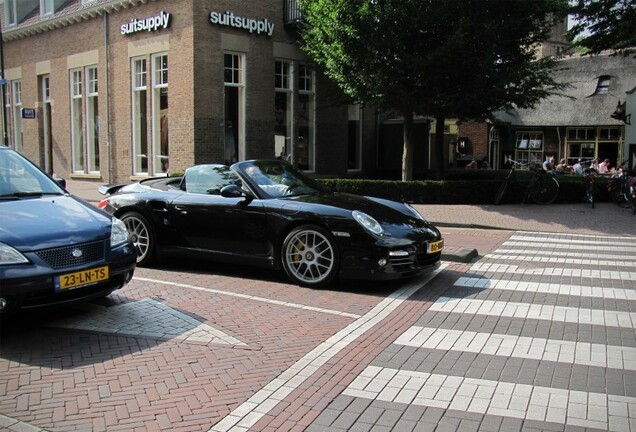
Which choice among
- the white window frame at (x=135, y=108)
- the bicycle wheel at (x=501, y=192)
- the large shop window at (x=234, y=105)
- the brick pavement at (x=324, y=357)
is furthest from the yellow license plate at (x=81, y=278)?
the white window frame at (x=135, y=108)

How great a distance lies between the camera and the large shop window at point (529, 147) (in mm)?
39656

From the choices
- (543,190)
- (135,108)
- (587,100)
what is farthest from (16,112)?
(587,100)

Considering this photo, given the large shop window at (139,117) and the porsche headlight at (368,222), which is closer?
the porsche headlight at (368,222)

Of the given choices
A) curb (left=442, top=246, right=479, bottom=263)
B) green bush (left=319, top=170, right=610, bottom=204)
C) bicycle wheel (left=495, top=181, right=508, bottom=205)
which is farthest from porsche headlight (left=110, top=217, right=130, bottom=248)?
bicycle wheel (left=495, top=181, right=508, bottom=205)

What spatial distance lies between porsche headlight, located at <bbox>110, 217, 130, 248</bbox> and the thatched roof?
34.9 meters

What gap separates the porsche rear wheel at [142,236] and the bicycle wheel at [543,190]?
12306mm

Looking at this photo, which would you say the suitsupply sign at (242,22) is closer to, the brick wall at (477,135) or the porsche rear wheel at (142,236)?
the porsche rear wheel at (142,236)

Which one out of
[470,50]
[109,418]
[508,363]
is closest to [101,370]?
[109,418]

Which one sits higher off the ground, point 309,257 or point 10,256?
point 10,256

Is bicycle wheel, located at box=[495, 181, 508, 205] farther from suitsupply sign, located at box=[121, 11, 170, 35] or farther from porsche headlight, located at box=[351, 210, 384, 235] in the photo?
suitsupply sign, located at box=[121, 11, 170, 35]

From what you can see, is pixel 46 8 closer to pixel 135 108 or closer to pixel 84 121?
pixel 84 121

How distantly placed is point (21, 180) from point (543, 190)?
14.5 meters

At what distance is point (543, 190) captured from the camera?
16.7 metres

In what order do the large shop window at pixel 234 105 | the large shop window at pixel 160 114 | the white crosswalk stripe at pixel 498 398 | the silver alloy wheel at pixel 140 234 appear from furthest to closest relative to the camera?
the large shop window at pixel 160 114, the large shop window at pixel 234 105, the silver alloy wheel at pixel 140 234, the white crosswalk stripe at pixel 498 398
